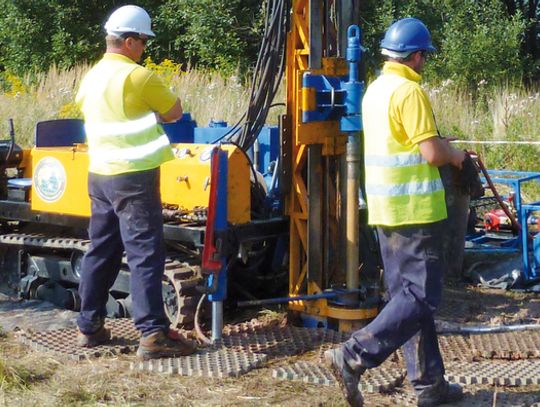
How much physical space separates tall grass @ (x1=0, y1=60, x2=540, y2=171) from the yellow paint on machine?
17.1 ft

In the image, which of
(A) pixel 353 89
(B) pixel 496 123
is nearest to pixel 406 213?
(A) pixel 353 89

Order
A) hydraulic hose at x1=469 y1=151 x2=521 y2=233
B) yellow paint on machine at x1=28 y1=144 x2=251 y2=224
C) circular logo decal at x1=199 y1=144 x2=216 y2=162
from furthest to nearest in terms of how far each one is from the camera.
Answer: hydraulic hose at x1=469 y1=151 x2=521 y2=233 → circular logo decal at x1=199 y1=144 x2=216 y2=162 → yellow paint on machine at x1=28 y1=144 x2=251 y2=224

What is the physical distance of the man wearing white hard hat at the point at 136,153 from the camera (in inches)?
220

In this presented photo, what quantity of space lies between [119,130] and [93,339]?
142 cm

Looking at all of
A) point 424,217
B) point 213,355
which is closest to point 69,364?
point 213,355

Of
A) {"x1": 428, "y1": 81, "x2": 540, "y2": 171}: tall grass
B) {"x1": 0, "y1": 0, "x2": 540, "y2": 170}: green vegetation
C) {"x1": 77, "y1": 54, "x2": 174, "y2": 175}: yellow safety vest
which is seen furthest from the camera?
{"x1": 0, "y1": 0, "x2": 540, "y2": 170}: green vegetation

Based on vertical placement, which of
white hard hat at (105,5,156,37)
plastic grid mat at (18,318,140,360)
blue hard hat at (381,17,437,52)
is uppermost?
white hard hat at (105,5,156,37)

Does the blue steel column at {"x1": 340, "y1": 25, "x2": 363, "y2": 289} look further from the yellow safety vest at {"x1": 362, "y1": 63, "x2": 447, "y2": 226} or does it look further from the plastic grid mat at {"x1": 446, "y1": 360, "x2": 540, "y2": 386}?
the yellow safety vest at {"x1": 362, "y1": 63, "x2": 447, "y2": 226}

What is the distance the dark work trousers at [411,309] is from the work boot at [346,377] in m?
0.04

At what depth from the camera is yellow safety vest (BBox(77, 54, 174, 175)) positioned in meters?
5.58

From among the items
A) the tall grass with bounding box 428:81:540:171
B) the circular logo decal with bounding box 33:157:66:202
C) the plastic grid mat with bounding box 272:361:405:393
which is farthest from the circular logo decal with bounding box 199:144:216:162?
the tall grass with bounding box 428:81:540:171

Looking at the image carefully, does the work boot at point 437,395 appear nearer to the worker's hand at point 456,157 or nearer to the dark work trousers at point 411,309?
the dark work trousers at point 411,309

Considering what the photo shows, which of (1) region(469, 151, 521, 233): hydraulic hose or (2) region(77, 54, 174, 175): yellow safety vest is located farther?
(1) region(469, 151, 521, 233): hydraulic hose

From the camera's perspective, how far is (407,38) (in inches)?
190
